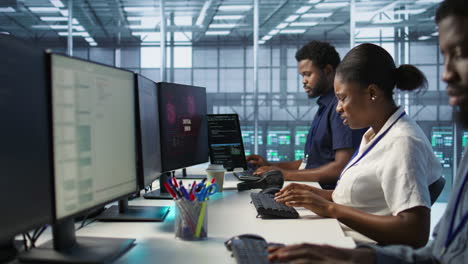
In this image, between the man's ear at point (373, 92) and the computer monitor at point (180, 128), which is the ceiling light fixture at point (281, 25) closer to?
the computer monitor at point (180, 128)

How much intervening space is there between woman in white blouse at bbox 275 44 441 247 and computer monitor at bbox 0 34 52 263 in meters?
0.99

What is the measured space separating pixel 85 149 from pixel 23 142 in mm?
194

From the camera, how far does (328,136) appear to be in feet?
9.08

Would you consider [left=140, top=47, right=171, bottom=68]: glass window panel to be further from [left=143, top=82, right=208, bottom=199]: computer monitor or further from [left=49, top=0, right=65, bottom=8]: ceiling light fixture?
[left=143, top=82, right=208, bottom=199]: computer monitor

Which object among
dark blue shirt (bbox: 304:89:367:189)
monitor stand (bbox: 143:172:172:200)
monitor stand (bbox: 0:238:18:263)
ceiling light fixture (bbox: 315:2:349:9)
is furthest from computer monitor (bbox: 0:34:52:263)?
ceiling light fixture (bbox: 315:2:349:9)

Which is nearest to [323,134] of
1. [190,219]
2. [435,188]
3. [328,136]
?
[328,136]

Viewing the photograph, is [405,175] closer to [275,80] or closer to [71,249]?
[71,249]

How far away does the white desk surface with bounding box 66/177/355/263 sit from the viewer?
1140 millimetres

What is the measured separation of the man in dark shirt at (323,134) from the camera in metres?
2.56

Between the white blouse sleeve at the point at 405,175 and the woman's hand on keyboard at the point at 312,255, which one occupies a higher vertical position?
the white blouse sleeve at the point at 405,175

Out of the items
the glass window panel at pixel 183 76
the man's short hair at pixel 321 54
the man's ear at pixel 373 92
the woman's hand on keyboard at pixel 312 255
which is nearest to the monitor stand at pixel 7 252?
the woman's hand on keyboard at pixel 312 255

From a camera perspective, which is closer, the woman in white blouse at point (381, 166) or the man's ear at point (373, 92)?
the woman in white blouse at point (381, 166)

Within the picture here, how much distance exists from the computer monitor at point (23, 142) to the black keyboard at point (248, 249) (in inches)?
17.3

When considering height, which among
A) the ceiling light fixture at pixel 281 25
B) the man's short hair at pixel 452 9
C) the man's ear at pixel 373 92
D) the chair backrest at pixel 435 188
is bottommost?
the chair backrest at pixel 435 188
